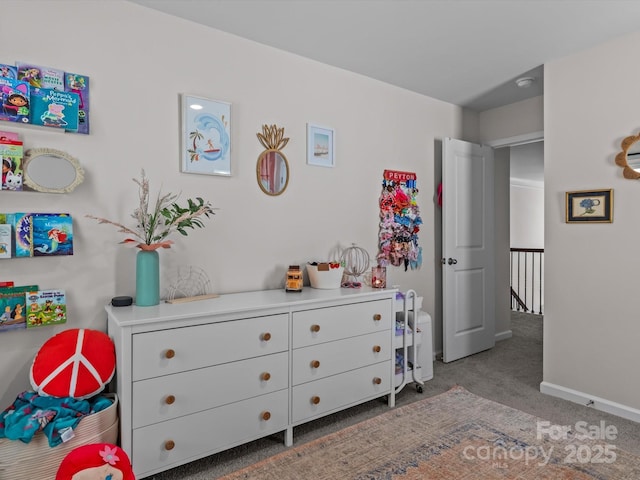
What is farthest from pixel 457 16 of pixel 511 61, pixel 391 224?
pixel 391 224

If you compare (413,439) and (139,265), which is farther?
(413,439)

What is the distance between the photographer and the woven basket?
157 cm

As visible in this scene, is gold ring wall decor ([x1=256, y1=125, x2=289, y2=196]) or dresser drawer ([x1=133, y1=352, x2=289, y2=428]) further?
gold ring wall decor ([x1=256, y1=125, x2=289, y2=196])

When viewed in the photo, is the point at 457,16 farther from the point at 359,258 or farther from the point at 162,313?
the point at 162,313

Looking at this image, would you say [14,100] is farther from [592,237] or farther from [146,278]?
[592,237]

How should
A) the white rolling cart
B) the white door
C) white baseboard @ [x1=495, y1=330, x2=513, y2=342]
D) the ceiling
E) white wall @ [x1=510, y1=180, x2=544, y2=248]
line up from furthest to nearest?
1. white wall @ [x1=510, y1=180, x2=544, y2=248]
2. white baseboard @ [x1=495, y1=330, x2=513, y2=342]
3. the white door
4. the white rolling cart
5. the ceiling

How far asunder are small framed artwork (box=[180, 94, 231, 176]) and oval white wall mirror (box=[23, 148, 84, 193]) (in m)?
0.57

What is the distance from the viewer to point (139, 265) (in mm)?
2047

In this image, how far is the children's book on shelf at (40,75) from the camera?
6.28 feet

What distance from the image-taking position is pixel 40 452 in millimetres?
1602

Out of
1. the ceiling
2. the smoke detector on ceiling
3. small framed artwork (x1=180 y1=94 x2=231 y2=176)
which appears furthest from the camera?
the smoke detector on ceiling

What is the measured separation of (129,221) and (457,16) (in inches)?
88.0

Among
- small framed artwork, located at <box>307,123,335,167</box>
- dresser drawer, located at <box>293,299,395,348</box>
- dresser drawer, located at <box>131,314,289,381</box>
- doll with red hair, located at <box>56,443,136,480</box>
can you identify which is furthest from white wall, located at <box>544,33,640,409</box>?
doll with red hair, located at <box>56,443,136,480</box>

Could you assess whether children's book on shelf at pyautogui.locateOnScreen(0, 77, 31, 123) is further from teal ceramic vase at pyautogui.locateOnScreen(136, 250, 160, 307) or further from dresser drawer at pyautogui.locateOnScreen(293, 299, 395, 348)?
dresser drawer at pyautogui.locateOnScreen(293, 299, 395, 348)
